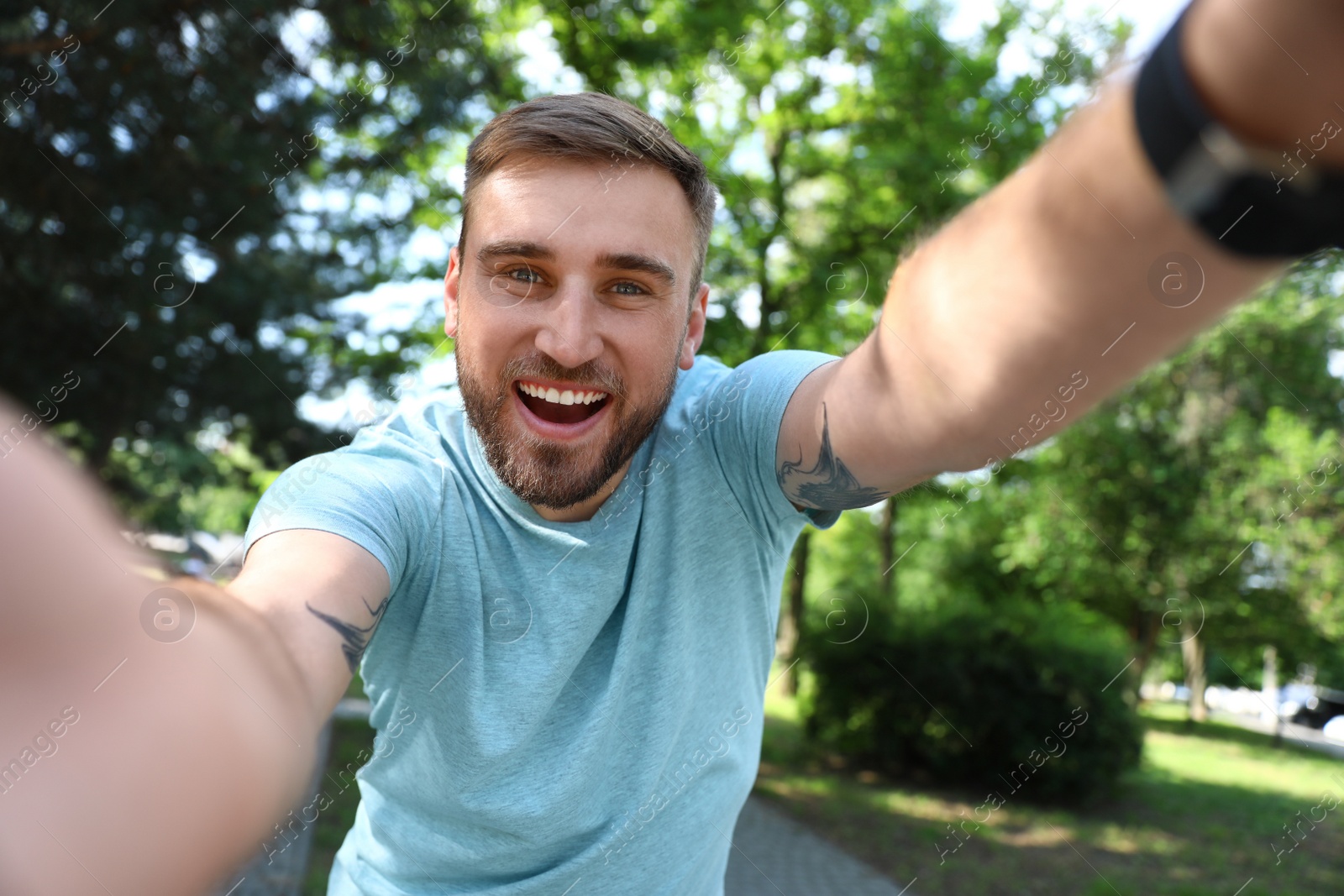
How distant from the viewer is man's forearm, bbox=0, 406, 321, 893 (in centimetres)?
76

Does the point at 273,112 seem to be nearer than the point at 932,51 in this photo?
Yes

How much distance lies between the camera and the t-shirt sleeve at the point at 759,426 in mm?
1797

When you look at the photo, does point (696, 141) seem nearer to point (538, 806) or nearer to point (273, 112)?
point (273, 112)

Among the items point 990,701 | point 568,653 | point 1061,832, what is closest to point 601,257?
point 568,653

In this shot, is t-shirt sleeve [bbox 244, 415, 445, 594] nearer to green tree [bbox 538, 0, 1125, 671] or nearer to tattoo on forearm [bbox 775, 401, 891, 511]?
tattoo on forearm [bbox 775, 401, 891, 511]

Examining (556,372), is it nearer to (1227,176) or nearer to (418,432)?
(418,432)

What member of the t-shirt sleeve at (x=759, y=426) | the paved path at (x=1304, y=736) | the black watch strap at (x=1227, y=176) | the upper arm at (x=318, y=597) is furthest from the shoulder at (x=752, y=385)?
the paved path at (x=1304, y=736)

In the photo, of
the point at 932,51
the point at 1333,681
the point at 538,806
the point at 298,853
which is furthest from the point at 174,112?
the point at 1333,681

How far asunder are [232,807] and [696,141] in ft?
30.9

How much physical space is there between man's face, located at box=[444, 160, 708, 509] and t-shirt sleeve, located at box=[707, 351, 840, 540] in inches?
5.9

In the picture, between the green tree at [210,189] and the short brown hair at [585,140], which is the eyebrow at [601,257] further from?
the green tree at [210,189]

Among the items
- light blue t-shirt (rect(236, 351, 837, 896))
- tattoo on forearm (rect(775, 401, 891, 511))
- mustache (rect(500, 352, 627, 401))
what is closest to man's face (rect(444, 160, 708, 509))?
mustache (rect(500, 352, 627, 401))

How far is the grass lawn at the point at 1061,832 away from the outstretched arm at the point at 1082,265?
254 inches

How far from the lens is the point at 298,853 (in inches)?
297
